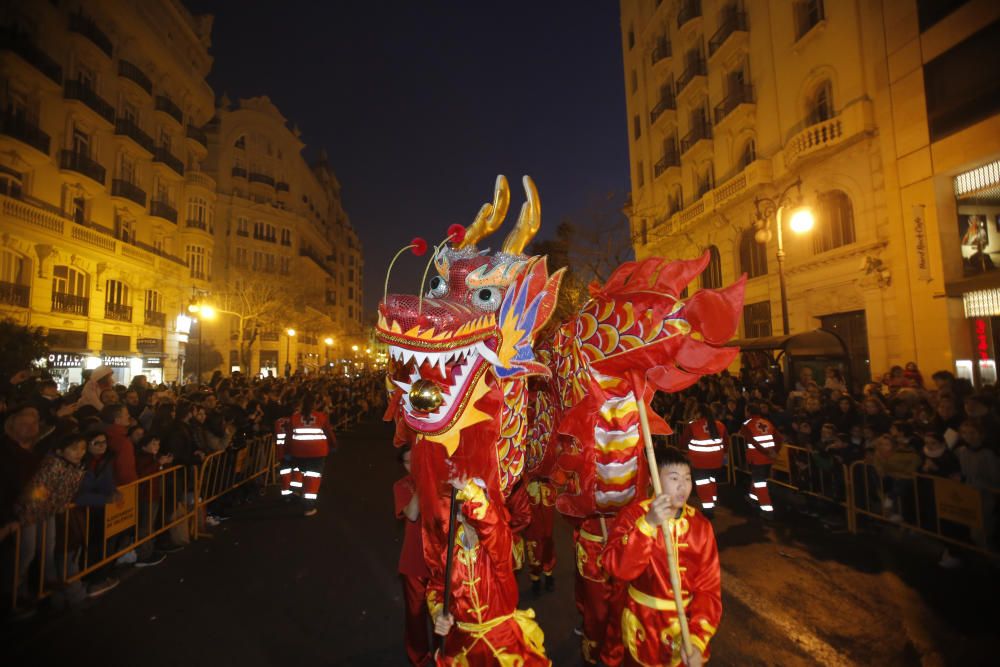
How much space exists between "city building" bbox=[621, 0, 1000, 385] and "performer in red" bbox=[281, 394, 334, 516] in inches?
380

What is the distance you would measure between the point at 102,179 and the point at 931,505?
88.2 feet

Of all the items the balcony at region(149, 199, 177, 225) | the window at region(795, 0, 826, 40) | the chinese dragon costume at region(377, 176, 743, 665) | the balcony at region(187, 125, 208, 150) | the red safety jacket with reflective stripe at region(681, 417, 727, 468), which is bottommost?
the red safety jacket with reflective stripe at region(681, 417, 727, 468)

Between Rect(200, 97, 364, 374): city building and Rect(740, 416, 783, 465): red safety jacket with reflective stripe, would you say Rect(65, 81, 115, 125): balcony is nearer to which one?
Rect(200, 97, 364, 374): city building

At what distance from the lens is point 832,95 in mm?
13297

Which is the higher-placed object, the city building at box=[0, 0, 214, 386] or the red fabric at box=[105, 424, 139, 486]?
the city building at box=[0, 0, 214, 386]

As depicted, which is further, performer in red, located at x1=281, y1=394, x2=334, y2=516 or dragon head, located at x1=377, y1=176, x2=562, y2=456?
performer in red, located at x1=281, y1=394, x2=334, y2=516

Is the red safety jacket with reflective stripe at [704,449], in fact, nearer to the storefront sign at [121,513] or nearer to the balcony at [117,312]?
the storefront sign at [121,513]

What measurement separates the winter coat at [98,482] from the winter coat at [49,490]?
0.24 meters

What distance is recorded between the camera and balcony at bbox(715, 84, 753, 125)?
53.9 ft

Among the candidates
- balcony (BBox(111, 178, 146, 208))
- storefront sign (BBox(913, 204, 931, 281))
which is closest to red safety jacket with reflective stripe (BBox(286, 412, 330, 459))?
storefront sign (BBox(913, 204, 931, 281))

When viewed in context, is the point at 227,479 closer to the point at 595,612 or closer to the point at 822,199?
the point at 595,612

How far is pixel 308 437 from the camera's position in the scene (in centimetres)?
701

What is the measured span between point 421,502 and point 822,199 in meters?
15.0

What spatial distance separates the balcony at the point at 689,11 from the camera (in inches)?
762
